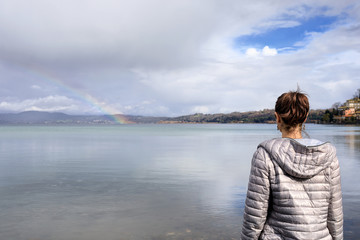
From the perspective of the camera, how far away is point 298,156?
2.51 meters

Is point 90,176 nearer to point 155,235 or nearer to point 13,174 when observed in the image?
point 13,174

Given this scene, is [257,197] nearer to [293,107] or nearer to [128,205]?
[293,107]

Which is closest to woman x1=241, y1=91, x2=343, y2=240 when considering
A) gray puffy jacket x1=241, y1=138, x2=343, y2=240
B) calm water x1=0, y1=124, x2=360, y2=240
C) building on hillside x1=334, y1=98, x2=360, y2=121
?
gray puffy jacket x1=241, y1=138, x2=343, y2=240

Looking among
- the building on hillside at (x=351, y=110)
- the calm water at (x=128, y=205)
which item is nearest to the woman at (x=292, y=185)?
the calm water at (x=128, y=205)

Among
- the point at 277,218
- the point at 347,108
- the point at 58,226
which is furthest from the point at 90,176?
the point at 347,108

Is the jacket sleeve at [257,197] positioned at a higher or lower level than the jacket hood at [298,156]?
lower

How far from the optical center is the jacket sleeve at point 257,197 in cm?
253

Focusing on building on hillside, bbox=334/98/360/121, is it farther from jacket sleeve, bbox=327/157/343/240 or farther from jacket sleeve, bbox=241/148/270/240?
jacket sleeve, bbox=241/148/270/240

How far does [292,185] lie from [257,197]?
0.98 feet

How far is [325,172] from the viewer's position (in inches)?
102

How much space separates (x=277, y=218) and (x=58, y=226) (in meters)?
6.62

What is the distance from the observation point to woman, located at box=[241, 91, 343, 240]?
2.51 m

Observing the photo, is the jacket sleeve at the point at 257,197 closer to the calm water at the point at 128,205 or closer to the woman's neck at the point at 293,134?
the woman's neck at the point at 293,134

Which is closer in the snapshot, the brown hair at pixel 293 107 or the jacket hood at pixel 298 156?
the jacket hood at pixel 298 156
